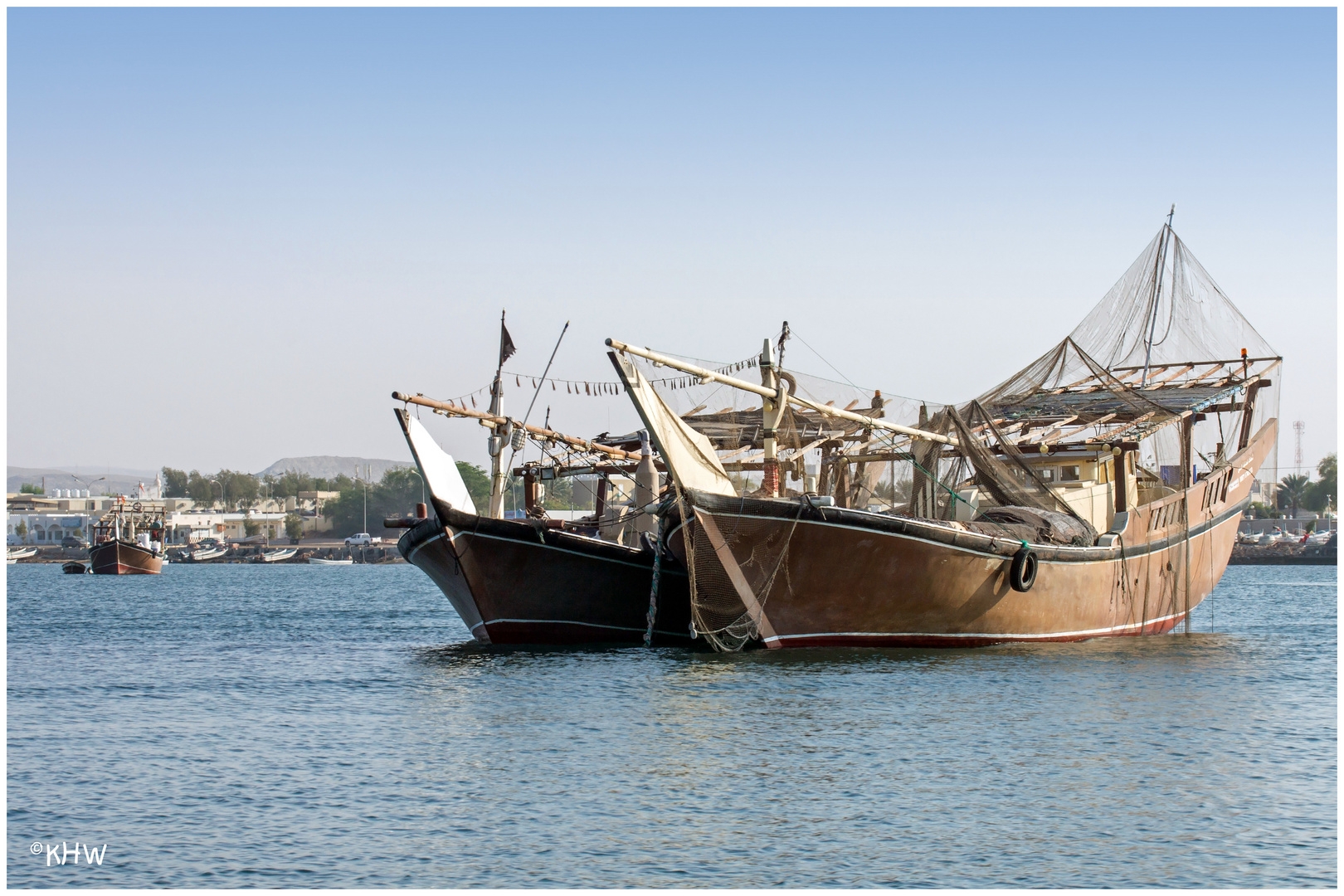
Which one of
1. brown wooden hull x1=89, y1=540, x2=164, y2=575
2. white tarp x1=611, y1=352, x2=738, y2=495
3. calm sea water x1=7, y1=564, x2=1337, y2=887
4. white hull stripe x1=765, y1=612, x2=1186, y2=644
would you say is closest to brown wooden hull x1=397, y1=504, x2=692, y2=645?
calm sea water x1=7, y1=564, x2=1337, y2=887

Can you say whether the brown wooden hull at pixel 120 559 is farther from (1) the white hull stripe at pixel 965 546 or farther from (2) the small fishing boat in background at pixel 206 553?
(1) the white hull stripe at pixel 965 546

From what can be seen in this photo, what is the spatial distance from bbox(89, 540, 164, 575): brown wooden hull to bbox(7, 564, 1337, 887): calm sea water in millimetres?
95452

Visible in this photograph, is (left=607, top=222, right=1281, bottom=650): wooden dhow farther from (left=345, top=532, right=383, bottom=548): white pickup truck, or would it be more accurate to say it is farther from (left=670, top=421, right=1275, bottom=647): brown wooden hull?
(left=345, top=532, right=383, bottom=548): white pickup truck

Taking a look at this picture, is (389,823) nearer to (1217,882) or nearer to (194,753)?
(194,753)

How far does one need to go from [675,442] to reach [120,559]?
350 ft

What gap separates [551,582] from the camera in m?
32.4

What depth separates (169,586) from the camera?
97.1 meters

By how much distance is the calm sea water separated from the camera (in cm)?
1412

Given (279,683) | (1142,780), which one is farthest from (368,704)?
(1142,780)

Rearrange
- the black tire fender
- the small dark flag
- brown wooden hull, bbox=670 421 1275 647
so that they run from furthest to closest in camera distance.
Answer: the small dark flag → the black tire fender → brown wooden hull, bbox=670 421 1275 647

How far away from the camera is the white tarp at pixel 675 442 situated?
2684cm

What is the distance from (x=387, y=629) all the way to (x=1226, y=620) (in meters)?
30.5

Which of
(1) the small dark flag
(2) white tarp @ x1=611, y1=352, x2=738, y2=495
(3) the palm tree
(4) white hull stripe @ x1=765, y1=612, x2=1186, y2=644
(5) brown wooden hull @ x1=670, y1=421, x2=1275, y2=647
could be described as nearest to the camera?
(2) white tarp @ x1=611, y1=352, x2=738, y2=495

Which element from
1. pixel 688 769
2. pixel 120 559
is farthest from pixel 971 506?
pixel 120 559
